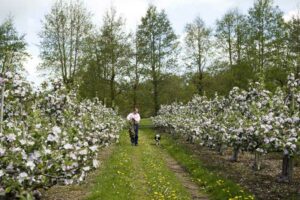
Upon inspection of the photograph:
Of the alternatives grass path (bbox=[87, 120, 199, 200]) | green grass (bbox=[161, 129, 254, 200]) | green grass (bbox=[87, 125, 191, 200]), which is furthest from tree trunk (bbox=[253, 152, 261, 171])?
green grass (bbox=[87, 125, 191, 200])

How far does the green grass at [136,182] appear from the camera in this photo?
1047 centimetres

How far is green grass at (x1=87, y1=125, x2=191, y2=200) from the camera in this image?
1047 cm

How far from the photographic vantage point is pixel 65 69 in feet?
127

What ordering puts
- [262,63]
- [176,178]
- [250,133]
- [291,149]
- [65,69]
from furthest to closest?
1. [65,69]
2. [262,63]
3. [176,178]
4. [250,133]
5. [291,149]

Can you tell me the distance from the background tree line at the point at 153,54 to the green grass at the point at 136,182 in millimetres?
21671

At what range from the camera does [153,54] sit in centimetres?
4203

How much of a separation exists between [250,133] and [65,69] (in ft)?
97.7

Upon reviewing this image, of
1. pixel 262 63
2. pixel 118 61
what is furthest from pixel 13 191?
pixel 118 61

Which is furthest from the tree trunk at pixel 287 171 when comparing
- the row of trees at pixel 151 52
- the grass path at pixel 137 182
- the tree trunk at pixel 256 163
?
the row of trees at pixel 151 52

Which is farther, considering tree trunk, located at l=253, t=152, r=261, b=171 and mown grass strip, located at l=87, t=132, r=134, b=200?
tree trunk, located at l=253, t=152, r=261, b=171

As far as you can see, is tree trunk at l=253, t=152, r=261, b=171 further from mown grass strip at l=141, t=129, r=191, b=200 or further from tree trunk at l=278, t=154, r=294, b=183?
mown grass strip at l=141, t=129, r=191, b=200

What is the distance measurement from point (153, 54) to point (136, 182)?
3047cm

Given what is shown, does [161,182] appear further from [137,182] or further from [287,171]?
[287,171]

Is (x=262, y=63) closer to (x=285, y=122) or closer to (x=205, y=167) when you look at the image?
(x=205, y=167)
